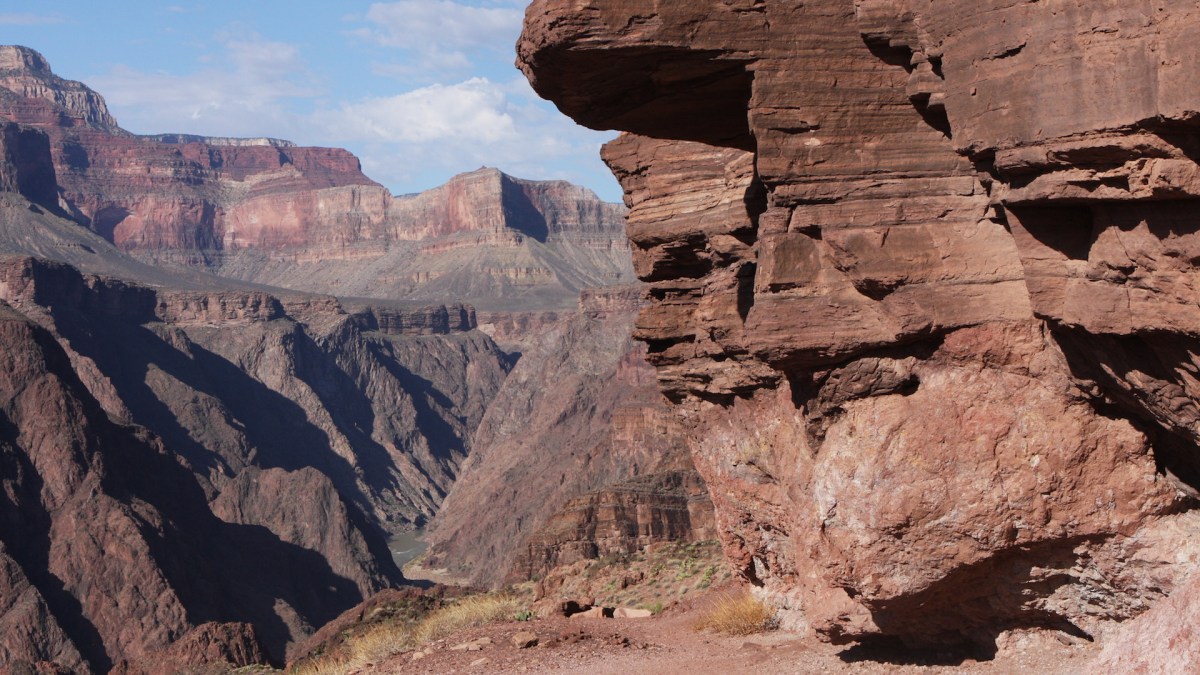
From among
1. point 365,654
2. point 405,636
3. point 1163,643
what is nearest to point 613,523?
point 405,636

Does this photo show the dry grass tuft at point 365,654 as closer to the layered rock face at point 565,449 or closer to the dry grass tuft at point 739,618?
the dry grass tuft at point 739,618

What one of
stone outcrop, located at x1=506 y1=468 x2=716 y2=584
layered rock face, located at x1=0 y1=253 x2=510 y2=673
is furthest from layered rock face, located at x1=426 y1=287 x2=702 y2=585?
stone outcrop, located at x1=506 y1=468 x2=716 y2=584

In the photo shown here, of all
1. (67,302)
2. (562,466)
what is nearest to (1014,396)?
(562,466)

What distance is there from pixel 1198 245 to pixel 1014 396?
8.28ft

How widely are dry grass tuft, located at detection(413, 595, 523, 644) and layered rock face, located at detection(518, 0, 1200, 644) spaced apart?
27.3ft

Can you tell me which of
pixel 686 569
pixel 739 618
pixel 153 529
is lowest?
pixel 153 529

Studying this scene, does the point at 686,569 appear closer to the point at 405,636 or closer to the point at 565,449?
the point at 405,636

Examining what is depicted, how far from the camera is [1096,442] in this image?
985cm

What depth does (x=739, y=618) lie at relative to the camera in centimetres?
1514

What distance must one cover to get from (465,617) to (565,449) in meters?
126

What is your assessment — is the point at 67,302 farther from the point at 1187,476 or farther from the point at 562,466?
the point at 1187,476

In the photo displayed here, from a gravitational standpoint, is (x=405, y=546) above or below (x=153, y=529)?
below

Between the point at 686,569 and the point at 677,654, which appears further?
the point at 686,569

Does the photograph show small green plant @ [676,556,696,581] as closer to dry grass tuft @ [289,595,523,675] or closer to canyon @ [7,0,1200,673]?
dry grass tuft @ [289,595,523,675]
